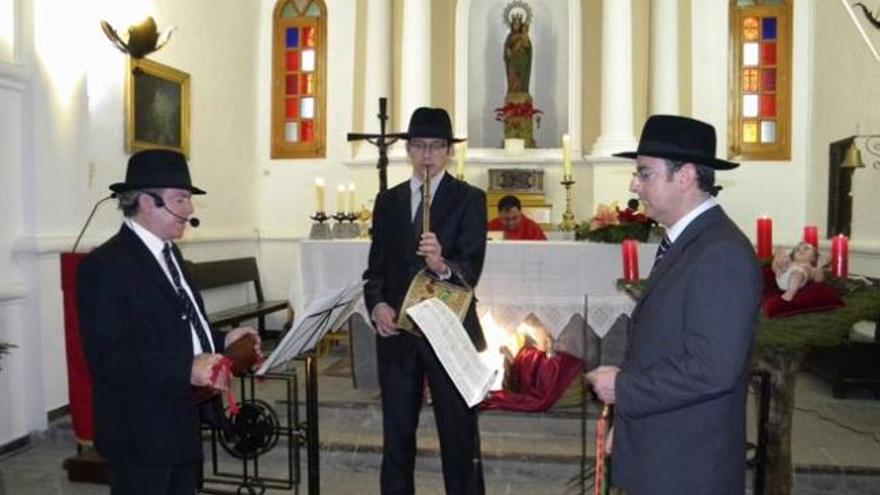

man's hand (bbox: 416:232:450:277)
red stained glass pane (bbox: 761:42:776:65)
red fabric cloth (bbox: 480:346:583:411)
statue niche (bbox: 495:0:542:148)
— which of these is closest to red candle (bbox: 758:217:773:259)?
man's hand (bbox: 416:232:450:277)

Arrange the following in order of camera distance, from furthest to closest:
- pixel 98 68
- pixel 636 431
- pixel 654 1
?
pixel 654 1 < pixel 98 68 < pixel 636 431

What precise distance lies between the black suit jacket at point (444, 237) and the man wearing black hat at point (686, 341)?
1294mm

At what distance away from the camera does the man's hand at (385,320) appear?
10.6ft

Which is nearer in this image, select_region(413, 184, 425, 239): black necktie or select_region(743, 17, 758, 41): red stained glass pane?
select_region(413, 184, 425, 239): black necktie

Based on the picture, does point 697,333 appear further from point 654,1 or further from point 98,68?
point 654,1

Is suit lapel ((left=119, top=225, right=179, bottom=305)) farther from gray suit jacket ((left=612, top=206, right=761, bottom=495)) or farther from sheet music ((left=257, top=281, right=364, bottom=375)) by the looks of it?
gray suit jacket ((left=612, top=206, right=761, bottom=495))

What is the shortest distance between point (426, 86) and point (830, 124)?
159 inches

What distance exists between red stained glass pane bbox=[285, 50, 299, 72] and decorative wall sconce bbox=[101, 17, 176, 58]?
2.60 meters

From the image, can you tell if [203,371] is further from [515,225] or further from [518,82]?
[518,82]

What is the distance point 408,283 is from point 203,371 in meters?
1.21

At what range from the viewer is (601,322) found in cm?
495

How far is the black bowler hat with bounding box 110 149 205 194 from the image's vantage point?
238cm

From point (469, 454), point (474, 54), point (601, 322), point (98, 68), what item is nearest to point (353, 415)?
point (601, 322)

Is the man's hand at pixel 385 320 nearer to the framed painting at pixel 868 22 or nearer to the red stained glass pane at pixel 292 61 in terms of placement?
the framed painting at pixel 868 22
